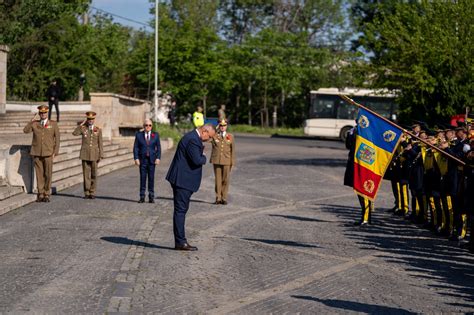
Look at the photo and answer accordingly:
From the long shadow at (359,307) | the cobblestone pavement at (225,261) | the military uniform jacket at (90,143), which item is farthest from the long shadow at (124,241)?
the military uniform jacket at (90,143)

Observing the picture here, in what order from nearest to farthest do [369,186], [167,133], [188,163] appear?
1. [188,163]
2. [369,186]
3. [167,133]

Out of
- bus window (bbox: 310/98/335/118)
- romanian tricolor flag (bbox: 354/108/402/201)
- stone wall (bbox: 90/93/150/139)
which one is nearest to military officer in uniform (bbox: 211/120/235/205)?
romanian tricolor flag (bbox: 354/108/402/201)

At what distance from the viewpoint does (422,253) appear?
13.4 m

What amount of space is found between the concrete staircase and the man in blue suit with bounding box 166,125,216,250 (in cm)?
460

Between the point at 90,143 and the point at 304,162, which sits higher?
the point at 90,143

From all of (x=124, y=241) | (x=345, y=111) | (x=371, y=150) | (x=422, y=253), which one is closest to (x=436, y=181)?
(x=371, y=150)

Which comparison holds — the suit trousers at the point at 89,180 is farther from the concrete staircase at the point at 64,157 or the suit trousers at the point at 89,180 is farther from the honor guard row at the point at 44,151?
the concrete staircase at the point at 64,157

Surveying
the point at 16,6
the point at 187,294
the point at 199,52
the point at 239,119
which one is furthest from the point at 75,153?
the point at 239,119

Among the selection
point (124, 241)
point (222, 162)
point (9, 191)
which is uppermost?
point (222, 162)

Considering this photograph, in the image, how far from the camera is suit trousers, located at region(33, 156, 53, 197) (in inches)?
732

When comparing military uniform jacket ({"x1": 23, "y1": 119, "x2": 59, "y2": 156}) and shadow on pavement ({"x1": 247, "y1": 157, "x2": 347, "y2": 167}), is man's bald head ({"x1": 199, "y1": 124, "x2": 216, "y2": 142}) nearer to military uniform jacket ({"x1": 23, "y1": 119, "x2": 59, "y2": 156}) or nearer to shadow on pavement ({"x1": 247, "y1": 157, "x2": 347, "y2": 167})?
military uniform jacket ({"x1": 23, "y1": 119, "x2": 59, "y2": 156})

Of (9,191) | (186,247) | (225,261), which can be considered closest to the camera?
(225,261)

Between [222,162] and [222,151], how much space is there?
0.77ft

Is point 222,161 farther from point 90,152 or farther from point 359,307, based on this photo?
point 359,307
